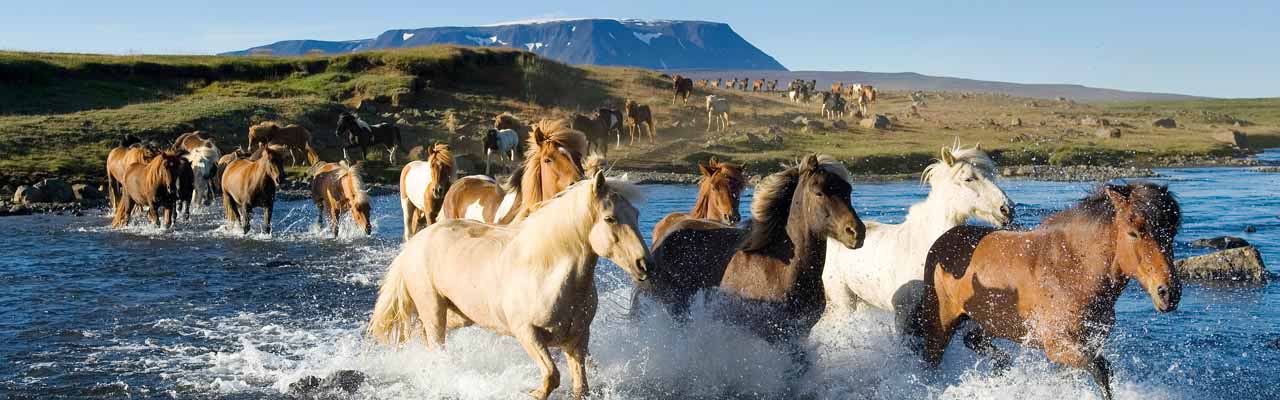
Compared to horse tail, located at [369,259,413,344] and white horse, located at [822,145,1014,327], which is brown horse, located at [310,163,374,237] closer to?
horse tail, located at [369,259,413,344]

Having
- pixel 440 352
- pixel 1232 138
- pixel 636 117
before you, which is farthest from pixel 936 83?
pixel 440 352

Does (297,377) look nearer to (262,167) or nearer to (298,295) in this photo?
(298,295)

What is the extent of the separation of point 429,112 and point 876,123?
15725 mm

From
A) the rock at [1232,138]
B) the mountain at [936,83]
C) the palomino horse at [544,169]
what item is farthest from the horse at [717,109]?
the mountain at [936,83]

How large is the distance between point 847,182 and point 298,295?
22.3 ft

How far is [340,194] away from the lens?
16219 millimetres

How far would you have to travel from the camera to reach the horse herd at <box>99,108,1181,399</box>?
17.4 feet

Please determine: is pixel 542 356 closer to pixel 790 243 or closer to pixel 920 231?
pixel 790 243

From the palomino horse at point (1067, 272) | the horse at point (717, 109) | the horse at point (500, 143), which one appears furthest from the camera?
the horse at point (717, 109)

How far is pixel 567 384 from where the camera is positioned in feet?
22.2

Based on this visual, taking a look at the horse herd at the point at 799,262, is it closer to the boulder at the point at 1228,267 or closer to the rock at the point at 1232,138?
the boulder at the point at 1228,267

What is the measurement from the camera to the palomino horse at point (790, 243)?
6.11m

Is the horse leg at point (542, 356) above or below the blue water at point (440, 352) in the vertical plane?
above

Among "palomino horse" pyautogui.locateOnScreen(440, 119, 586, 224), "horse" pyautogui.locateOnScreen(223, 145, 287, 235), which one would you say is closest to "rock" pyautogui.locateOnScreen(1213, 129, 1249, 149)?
"horse" pyautogui.locateOnScreen(223, 145, 287, 235)
